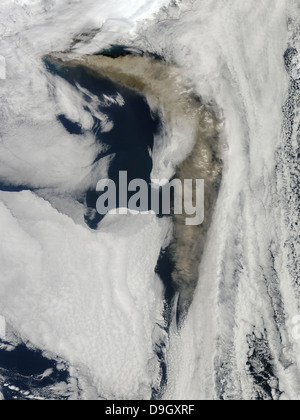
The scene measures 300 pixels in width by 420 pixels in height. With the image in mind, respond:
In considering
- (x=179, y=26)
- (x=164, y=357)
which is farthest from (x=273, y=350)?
(x=179, y=26)

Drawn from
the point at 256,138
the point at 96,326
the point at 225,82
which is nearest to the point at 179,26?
the point at 225,82

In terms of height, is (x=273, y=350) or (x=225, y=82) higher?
(x=225, y=82)

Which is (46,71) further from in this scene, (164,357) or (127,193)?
(164,357)

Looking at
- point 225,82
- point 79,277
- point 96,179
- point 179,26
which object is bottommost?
point 79,277

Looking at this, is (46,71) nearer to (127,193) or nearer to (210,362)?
(127,193)

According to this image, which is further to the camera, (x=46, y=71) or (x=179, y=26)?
(x=46, y=71)

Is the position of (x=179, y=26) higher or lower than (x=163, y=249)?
higher

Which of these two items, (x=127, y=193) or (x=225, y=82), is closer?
(x=225, y=82)
